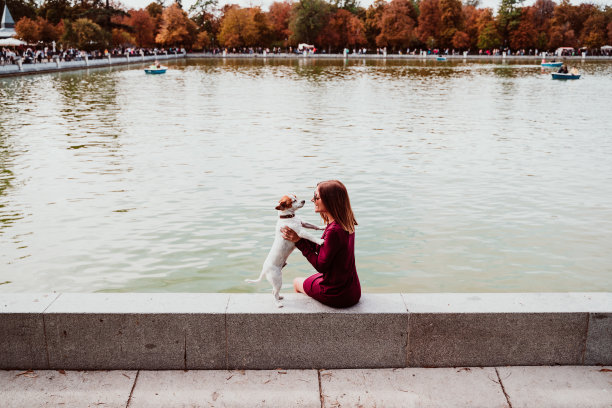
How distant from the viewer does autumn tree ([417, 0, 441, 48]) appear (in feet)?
353

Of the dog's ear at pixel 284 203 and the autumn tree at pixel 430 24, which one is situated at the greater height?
the autumn tree at pixel 430 24

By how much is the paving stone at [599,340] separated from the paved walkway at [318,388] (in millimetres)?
77

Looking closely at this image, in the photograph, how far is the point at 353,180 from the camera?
14203 millimetres

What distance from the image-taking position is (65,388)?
3990 millimetres

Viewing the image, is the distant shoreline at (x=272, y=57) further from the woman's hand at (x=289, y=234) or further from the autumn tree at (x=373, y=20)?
the woman's hand at (x=289, y=234)

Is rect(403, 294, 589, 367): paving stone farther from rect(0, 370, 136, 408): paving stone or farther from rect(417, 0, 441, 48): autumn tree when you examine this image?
rect(417, 0, 441, 48): autumn tree

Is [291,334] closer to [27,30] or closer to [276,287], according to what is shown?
[276,287]

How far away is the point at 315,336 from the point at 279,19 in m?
125

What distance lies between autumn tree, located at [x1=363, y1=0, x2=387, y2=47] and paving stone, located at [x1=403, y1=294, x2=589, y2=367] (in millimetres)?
113752

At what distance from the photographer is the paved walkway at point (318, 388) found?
386 cm

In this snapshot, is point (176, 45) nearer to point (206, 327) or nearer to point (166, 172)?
point (166, 172)

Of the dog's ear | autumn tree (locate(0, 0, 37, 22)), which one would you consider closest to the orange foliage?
autumn tree (locate(0, 0, 37, 22))

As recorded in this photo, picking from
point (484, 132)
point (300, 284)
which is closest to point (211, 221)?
point (300, 284)

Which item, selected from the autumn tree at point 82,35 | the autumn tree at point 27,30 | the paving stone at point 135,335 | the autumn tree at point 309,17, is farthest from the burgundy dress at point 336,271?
the autumn tree at point 309,17
